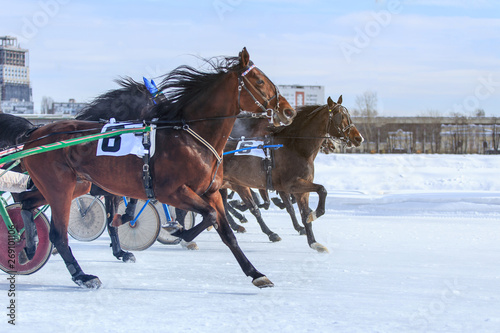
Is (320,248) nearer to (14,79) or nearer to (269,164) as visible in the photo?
(269,164)

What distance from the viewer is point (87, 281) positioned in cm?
637

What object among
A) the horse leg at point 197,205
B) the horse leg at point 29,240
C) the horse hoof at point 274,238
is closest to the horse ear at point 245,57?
the horse leg at point 197,205

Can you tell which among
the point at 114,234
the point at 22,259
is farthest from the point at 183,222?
the point at 22,259

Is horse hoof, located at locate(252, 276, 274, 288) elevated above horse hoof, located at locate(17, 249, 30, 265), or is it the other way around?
horse hoof, located at locate(17, 249, 30, 265)

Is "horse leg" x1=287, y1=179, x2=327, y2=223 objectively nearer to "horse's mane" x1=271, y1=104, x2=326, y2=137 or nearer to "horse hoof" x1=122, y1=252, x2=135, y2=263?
"horse's mane" x1=271, y1=104, x2=326, y2=137

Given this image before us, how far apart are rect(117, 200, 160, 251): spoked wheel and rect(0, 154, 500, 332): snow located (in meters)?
0.16

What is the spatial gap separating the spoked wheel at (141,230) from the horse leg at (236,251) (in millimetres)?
2233

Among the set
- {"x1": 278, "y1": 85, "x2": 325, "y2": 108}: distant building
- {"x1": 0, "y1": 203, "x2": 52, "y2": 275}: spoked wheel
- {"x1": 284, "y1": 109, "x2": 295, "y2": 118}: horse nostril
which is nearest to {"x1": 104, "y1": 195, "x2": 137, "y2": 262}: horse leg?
{"x1": 0, "y1": 203, "x2": 52, "y2": 275}: spoked wheel

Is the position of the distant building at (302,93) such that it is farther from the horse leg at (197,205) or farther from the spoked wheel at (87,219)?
the horse leg at (197,205)

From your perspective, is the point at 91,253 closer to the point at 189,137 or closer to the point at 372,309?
the point at 189,137

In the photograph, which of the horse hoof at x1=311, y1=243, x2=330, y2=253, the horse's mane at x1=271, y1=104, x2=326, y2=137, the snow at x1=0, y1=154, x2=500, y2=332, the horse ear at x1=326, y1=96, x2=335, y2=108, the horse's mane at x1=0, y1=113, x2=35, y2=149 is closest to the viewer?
the snow at x1=0, y1=154, x2=500, y2=332

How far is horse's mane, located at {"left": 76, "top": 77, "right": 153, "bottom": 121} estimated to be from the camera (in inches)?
356

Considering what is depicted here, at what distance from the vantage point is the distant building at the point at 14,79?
83938mm

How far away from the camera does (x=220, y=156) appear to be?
261 inches
